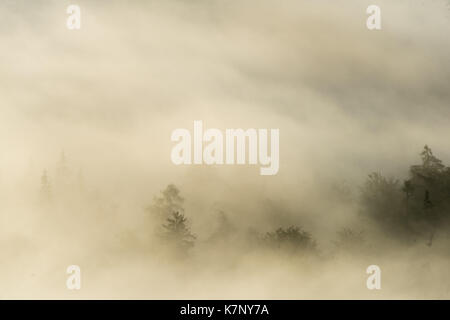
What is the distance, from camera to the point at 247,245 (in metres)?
10.2

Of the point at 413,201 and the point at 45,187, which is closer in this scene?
the point at 45,187

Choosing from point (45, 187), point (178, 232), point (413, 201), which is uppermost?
point (45, 187)

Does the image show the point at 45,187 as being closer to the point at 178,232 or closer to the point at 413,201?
the point at 178,232

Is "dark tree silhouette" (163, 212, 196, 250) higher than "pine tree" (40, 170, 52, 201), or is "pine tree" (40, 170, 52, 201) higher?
"pine tree" (40, 170, 52, 201)

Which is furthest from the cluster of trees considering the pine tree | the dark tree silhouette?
the pine tree

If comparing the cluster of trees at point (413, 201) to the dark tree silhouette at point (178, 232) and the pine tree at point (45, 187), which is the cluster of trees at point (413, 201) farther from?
the pine tree at point (45, 187)

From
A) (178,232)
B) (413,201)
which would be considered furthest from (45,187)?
(413,201)

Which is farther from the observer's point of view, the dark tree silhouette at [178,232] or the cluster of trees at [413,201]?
the cluster of trees at [413,201]

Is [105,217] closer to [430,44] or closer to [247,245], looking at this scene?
[247,245]

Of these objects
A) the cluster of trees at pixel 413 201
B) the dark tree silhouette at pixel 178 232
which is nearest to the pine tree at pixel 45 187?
the dark tree silhouette at pixel 178 232

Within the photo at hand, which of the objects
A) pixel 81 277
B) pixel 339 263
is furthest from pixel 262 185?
pixel 81 277

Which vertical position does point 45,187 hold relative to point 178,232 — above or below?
above

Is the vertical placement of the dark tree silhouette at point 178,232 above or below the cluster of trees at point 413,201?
below

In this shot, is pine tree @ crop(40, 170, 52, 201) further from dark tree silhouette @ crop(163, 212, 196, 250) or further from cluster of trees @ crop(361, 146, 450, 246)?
cluster of trees @ crop(361, 146, 450, 246)
